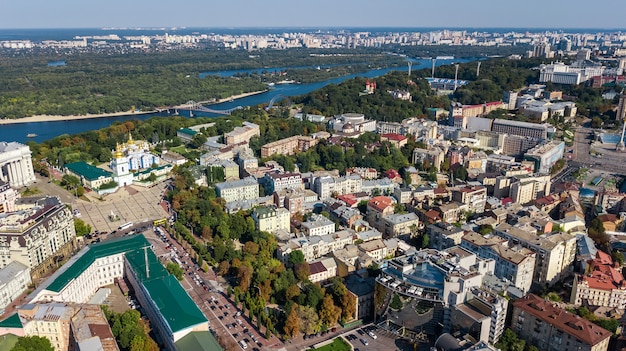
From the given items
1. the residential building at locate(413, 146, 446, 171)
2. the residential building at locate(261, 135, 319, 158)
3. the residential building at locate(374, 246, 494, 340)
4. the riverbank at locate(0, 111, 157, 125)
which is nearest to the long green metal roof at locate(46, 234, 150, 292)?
the residential building at locate(374, 246, 494, 340)

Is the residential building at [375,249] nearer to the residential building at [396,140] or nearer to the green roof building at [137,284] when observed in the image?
the green roof building at [137,284]

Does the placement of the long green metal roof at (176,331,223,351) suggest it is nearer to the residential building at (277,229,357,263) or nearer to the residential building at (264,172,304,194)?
the residential building at (277,229,357,263)

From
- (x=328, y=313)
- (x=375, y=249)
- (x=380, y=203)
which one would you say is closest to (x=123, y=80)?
(x=380, y=203)

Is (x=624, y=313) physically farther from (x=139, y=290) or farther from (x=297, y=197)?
(x=139, y=290)

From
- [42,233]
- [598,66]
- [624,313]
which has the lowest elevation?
[624,313]

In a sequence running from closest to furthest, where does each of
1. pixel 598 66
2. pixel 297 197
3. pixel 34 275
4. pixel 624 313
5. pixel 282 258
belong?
pixel 624 313 → pixel 34 275 → pixel 282 258 → pixel 297 197 → pixel 598 66

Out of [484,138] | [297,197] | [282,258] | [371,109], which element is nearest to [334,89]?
[371,109]
